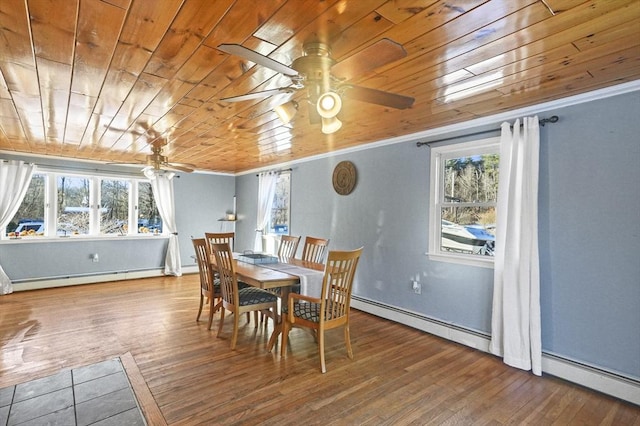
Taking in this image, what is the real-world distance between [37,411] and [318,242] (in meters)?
2.90

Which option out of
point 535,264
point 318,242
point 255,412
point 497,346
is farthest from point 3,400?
point 535,264

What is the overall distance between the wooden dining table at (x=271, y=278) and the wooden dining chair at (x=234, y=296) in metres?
0.10

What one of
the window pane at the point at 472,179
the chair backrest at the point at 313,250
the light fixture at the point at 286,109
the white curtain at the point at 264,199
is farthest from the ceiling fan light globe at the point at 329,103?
the white curtain at the point at 264,199

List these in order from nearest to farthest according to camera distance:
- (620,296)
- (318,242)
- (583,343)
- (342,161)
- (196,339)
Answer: (620,296) < (583,343) < (196,339) < (318,242) < (342,161)

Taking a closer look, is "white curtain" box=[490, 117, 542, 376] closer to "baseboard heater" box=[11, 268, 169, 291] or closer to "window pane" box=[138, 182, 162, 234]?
"baseboard heater" box=[11, 268, 169, 291]

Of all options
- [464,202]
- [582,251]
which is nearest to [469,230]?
[464,202]

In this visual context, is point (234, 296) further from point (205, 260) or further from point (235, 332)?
point (205, 260)

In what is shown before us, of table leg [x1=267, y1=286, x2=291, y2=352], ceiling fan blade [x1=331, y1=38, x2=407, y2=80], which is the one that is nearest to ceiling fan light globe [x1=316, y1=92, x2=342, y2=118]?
ceiling fan blade [x1=331, y1=38, x2=407, y2=80]

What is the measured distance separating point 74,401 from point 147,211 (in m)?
4.84

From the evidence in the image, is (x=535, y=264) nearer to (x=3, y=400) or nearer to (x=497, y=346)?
(x=497, y=346)

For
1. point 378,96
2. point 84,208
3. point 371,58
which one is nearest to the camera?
point 371,58

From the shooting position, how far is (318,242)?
4.17 m

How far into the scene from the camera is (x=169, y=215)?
664 cm

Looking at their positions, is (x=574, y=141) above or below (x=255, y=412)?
above
